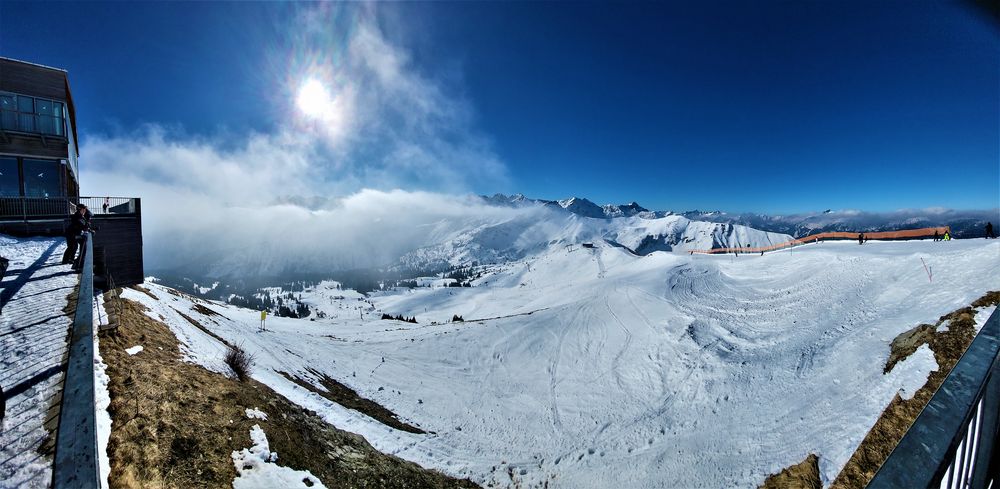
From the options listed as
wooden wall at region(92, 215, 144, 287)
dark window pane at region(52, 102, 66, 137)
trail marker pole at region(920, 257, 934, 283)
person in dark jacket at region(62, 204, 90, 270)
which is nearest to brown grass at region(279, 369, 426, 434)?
person in dark jacket at region(62, 204, 90, 270)

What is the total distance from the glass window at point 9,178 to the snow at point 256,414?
22916 mm

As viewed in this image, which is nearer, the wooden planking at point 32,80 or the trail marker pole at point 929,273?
the wooden planking at point 32,80

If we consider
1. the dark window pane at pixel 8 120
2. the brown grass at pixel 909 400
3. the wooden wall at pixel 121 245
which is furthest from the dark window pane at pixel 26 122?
the brown grass at pixel 909 400

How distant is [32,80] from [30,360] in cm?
2616

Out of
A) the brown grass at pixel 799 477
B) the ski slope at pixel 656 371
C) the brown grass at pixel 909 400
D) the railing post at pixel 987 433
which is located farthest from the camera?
the ski slope at pixel 656 371

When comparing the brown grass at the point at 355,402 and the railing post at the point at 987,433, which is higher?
the railing post at the point at 987,433

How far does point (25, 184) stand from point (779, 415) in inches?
1567

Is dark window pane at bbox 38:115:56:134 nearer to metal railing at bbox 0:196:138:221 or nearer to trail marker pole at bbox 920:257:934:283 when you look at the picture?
metal railing at bbox 0:196:138:221

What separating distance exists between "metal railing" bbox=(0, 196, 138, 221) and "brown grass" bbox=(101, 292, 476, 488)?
894 centimetres

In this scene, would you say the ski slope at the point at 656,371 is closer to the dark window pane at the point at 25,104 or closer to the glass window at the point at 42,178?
the glass window at the point at 42,178

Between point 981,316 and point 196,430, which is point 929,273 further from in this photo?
point 196,430

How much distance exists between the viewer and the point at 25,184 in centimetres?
2050

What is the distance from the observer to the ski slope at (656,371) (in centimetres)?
1427

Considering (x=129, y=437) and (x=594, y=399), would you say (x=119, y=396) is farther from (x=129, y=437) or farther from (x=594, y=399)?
(x=594, y=399)
